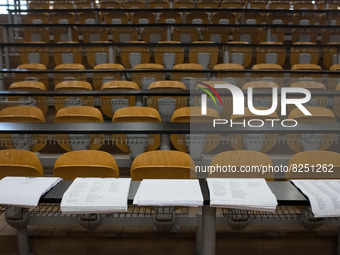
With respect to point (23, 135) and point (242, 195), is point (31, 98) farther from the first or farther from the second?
point (242, 195)

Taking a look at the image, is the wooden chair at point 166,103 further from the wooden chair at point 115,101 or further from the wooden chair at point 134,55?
the wooden chair at point 134,55

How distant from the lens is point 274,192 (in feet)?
5.36

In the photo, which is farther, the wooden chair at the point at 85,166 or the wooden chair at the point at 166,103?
the wooden chair at the point at 166,103

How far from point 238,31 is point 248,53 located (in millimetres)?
972

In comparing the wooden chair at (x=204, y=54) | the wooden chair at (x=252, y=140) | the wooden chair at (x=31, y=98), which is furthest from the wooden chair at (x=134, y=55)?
the wooden chair at (x=252, y=140)

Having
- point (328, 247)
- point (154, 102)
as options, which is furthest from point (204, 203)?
point (154, 102)

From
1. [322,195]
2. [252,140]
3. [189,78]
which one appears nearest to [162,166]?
[322,195]

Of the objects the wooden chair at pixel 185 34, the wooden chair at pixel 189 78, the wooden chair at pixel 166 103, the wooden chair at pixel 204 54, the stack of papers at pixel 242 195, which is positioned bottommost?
the stack of papers at pixel 242 195

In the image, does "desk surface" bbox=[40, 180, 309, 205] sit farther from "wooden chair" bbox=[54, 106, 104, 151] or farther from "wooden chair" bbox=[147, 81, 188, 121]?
"wooden chair" bbox=[147, 81, 188, 121]

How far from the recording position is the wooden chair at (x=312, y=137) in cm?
297

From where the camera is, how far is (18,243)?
2137 mm

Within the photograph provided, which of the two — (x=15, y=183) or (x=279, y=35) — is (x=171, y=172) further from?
(x=279, y=35)

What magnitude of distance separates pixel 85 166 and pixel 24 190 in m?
0.44

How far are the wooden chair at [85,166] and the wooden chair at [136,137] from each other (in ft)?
2.59
